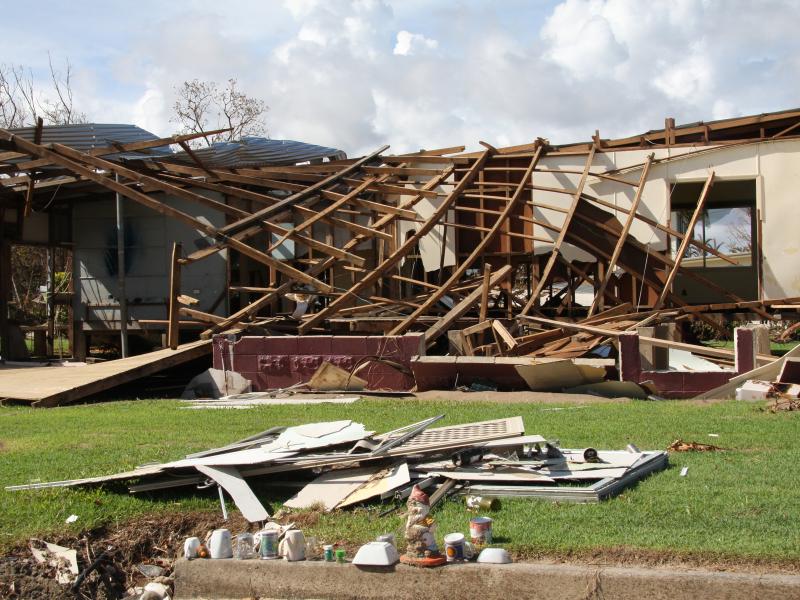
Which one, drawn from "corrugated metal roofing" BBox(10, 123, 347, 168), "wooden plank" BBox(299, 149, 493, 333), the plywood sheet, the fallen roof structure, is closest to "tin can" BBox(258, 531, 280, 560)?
the plywood sheet

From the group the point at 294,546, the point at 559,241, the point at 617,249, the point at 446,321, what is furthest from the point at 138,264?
the point at 294,546

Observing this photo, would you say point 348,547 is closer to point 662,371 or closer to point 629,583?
point 629,583

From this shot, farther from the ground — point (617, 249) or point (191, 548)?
point (617, 249)

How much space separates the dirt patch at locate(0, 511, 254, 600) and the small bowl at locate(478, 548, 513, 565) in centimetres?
200

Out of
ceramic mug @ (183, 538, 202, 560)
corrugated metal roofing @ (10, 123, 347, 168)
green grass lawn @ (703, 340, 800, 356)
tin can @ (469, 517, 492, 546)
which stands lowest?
ceramic mug @ (183, 538, 202, 560)

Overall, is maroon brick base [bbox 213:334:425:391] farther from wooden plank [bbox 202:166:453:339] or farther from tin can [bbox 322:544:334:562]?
tin can [bbox 322:544:334:562]

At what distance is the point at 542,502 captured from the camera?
22.7 ft

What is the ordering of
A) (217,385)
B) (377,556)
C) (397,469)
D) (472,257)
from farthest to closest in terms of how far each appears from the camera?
(472,257) < (217,385) < (397,469) < (377,556)

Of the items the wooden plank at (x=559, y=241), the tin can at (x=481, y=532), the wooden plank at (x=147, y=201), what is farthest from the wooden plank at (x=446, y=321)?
the tin can at (x=481, y=532)

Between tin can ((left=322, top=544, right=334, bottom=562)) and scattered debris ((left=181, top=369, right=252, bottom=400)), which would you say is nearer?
tin can ((left=322, top=544, right=334, bottom=562))

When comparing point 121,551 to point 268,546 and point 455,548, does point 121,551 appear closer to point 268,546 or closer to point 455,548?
point 268,546

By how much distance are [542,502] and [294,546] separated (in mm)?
1980

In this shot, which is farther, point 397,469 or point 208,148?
point 208,148

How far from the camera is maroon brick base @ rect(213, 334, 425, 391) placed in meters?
15.5
